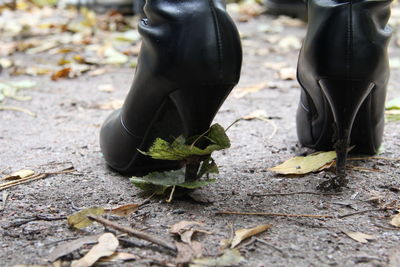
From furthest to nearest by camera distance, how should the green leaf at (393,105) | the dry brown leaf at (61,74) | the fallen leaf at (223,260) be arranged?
the dry brown leaf at (61,74) < the green leaf at (393,105) < the fallen leaf at (223,260)

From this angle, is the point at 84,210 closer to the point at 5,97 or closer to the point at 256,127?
the point at 256,127

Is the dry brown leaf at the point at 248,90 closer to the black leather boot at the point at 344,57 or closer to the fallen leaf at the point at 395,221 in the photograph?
the black leather boot at the point at 344,57

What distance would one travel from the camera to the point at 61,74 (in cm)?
244

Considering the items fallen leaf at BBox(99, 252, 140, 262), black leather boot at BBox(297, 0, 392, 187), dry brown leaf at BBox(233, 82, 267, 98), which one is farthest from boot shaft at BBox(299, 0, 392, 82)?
dry brown leaf at BBox(233, 82, 267, 98)

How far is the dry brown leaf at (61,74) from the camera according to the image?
7.92 feet

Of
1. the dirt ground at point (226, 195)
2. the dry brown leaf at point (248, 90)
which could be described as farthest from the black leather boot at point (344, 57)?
the dry brown leaf at point (248, 90)

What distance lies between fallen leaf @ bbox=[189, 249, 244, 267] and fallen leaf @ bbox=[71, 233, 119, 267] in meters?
0.14

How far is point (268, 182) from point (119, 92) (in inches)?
47.1

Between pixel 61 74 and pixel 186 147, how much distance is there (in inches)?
62.1

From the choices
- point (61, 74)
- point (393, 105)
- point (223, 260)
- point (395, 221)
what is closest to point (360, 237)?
point (395, 221)

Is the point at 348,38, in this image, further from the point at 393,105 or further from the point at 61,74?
the point at 61,74

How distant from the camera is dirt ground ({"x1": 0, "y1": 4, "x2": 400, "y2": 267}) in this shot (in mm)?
878

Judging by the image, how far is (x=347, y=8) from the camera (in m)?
1.03

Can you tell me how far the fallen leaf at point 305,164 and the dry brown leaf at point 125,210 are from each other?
1.19ft
